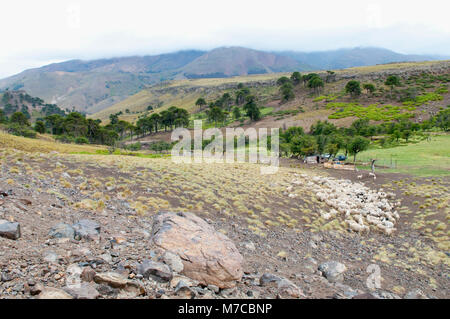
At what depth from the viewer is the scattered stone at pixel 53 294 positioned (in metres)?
4.83

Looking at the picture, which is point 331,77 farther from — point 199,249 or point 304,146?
point 199,249

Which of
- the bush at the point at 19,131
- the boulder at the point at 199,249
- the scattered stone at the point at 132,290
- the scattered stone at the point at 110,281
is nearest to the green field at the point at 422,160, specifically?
the boulder at the point at 199,249

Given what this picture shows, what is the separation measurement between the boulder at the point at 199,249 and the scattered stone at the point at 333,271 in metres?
3.33

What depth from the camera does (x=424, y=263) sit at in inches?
428

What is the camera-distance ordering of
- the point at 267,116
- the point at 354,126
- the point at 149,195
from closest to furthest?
the point at 149,195 → the point at 354,126 → the point at 267,116

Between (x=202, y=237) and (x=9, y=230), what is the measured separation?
4.97m

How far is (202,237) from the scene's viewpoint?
7797 millimetres

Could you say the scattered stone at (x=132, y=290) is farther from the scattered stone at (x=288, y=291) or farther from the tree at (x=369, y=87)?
the tree at (x=369, y=87)

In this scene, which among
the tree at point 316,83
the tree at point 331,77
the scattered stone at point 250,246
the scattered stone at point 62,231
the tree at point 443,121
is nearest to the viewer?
the scattered stone at point 62,231

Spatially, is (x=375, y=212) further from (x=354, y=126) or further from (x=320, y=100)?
(x=320, y=100)

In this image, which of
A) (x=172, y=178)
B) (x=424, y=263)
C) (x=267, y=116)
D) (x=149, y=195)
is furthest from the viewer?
(x=267, y=116)

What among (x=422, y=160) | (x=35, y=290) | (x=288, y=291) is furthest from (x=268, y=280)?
(x=422, y=160)

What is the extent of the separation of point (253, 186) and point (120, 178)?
9.96 meters
